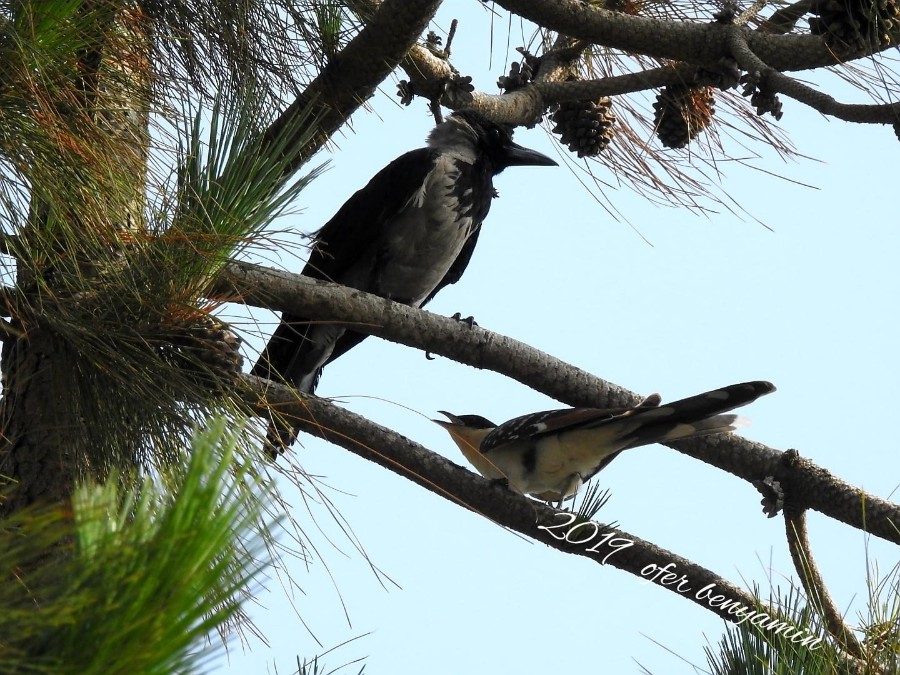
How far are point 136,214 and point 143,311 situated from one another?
17 centimetres

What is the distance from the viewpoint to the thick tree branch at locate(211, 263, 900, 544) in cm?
236

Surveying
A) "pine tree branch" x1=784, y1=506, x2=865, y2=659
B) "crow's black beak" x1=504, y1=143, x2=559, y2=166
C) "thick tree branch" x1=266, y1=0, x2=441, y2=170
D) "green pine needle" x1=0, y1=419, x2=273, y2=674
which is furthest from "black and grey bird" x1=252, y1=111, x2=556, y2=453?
"green pine needle" x1=0, y1=419, x2=273, y2=674

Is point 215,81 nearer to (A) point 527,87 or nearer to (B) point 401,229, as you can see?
(A) point 527,87

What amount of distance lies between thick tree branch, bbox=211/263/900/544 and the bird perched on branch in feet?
0.19

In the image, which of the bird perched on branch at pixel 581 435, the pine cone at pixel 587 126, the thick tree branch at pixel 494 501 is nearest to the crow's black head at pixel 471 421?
the bird perched on branch at pixel 581 435

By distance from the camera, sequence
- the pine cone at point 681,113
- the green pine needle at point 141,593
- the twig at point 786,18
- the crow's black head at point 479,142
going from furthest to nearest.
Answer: the crow's black head at point 479,142
the pine cone at point 681,113
the twig at point 786,18
the green pine needle at point 141,593

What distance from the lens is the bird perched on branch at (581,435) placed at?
2.68 metres

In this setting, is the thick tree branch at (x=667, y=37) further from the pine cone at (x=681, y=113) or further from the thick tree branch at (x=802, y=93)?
the pine cone at (x=681, y=113)

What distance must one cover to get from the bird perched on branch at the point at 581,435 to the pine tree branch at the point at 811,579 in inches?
11.1

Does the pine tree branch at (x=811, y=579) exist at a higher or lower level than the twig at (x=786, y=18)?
lower

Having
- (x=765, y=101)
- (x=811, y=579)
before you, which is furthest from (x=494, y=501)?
(x=765, y=101)

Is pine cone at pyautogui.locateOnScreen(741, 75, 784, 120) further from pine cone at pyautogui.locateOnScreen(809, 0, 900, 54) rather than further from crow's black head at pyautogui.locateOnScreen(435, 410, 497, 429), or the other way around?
crow's black head at pyautogui.locateOnScreen(435, 410, 497, 429)

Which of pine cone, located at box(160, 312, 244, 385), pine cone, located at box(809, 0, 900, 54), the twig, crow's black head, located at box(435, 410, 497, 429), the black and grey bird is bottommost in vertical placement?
pine cone, located at box(160, 312, 244, 385)

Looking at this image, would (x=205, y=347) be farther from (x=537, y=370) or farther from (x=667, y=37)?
(x=667, y=37)
